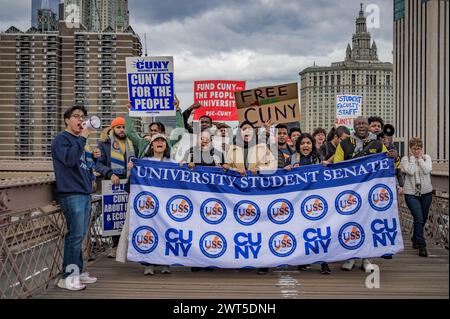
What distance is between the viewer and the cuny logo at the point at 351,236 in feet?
20.6

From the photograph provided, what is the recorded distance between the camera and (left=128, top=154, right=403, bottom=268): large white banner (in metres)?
6.23

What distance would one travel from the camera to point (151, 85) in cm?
834

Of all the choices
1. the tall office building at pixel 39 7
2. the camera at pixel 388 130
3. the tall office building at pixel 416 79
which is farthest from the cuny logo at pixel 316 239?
the tall office building at pixel 39 7

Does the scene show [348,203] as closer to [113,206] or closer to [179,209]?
[179,209]

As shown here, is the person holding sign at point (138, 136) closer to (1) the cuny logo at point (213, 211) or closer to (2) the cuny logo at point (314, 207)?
(1) the cuny logo at point (213, 211)

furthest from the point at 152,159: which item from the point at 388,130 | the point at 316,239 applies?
the point at 388,130

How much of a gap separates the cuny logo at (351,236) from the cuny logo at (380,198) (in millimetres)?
323

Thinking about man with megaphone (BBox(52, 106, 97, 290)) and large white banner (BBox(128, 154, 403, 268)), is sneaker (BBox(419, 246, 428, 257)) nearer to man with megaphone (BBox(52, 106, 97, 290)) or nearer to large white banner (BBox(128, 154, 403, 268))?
large white banner (BBox(128, 154, 403, 268))

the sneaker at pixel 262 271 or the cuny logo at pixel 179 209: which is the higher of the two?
the cuny logo at pixel 179 209

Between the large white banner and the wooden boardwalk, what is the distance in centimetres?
22

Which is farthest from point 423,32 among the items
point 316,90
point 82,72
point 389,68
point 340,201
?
point 340,201

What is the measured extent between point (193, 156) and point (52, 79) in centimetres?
17663
